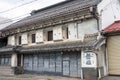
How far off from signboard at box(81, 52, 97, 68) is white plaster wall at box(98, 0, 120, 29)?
2917mm

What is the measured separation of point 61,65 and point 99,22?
6011 millimetres

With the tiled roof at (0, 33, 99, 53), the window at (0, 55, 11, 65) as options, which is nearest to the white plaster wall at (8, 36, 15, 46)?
the window at (0, 55, 11, 65)

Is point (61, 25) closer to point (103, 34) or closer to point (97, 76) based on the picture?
point (103, 34)

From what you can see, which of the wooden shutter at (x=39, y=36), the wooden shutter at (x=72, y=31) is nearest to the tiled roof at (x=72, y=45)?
the wooden shutter at (x=72, y=31)

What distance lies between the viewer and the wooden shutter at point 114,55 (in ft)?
49.4

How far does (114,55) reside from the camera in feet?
50.2

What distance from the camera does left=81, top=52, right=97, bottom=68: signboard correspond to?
1507 centimetres

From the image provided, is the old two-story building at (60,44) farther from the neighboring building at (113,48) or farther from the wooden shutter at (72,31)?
the neighboring building at (113,48)

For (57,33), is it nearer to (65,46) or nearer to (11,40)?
(65,46)

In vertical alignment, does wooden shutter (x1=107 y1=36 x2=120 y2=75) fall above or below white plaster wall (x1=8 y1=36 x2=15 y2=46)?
below

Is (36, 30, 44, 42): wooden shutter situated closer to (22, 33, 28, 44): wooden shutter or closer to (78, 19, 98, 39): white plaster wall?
(22, 33, 28, 44): wooden shutter

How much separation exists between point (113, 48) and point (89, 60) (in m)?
2.40

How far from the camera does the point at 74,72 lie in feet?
55.8

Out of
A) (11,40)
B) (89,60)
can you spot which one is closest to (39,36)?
(11,40)
